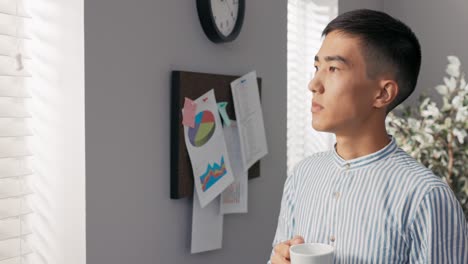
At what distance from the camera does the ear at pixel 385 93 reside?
1.18m

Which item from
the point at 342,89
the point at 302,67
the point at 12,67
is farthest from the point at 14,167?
the point at 302,67

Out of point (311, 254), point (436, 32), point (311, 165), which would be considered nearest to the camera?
point (311, 254)

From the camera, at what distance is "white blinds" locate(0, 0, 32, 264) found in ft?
4.89

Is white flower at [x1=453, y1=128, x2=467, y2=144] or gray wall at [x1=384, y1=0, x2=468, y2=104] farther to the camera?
gray wall at [x1=384, y1=0, x2=468, y2=104]

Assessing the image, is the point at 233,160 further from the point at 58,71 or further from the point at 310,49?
the point at 310,49

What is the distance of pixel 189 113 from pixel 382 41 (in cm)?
85

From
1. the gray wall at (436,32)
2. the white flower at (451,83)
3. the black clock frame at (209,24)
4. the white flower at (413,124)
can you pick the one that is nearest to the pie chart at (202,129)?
the black clock frame at (209,24)

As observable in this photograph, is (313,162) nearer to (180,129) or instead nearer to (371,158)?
(371,158)

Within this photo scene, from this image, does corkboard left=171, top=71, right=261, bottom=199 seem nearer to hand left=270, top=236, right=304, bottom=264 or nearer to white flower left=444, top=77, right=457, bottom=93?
hand left=270, top=236, right=304, bottom=264

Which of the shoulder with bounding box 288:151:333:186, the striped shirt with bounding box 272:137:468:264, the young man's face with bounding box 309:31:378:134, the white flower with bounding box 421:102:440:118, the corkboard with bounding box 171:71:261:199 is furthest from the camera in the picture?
the white flower with bounding box 421:102:440:118

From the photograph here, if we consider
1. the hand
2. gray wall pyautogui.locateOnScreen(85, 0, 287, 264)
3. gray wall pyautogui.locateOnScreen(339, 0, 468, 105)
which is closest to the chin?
the hand

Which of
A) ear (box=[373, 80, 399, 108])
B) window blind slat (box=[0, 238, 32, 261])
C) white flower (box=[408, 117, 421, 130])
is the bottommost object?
window blind slat (box=[0, 238, 32, 261])

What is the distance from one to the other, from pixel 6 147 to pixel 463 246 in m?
1.17

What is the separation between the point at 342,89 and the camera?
44.9 inches
